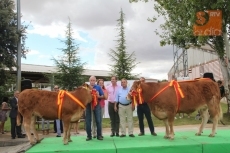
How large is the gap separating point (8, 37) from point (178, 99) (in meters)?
8.62

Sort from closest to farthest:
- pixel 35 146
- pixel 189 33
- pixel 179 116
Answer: pixel 35 146 < pixel 189 33 < pixel 179 116

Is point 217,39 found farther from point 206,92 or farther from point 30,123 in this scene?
point 30,123

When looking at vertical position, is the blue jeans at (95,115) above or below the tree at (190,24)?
below

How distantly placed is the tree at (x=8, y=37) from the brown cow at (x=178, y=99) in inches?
293

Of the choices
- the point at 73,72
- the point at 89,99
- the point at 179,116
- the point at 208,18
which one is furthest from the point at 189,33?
the point at 89,99

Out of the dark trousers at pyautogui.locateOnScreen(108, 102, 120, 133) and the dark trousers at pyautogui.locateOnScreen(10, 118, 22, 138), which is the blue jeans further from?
the dark trousers at pyautogui.locateOnScreen(10, 118, 22, 138)

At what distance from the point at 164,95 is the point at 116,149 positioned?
2.07m

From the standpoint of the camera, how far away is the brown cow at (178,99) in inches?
310

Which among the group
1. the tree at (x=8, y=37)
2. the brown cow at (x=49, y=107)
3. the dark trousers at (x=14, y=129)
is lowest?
the dark trousers at (x=14, y=129)

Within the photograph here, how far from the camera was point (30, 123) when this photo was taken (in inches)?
313

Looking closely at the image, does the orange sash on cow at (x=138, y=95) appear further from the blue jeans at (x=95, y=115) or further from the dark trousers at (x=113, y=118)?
the dark trousers at (x=113, y=118)

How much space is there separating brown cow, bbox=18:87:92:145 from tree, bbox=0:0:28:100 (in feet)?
19.8

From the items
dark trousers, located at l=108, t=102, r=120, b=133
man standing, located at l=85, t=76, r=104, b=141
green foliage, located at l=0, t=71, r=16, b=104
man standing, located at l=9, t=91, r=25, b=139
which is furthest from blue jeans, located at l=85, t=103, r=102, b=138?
green foliage, located at l=0, t=71, r=16, b=104

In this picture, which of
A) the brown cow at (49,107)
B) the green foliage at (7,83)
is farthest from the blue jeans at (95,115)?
the green foliage at (7,83)
